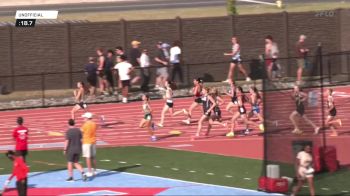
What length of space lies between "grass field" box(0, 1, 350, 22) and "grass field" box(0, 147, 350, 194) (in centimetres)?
2234

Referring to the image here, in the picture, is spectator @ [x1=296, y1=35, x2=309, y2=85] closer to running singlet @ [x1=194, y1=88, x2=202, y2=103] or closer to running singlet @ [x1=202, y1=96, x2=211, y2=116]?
running singlet @ [x1=194, y1=88, x2=202, y2=103]

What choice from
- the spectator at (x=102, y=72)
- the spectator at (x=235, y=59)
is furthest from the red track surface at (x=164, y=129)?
the spectator at (x=235, y=59)

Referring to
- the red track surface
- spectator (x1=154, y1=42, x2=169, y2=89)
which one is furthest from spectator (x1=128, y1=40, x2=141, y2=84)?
the red track surface

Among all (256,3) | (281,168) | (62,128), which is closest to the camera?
(281,168)

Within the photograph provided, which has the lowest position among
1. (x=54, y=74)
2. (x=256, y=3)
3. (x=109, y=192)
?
(x=109, y=192)

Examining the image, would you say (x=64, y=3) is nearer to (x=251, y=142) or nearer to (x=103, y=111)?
(x=103, y=111)

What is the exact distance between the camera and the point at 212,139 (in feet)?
101

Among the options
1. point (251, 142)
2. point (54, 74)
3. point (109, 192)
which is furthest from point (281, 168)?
point (54, 74)

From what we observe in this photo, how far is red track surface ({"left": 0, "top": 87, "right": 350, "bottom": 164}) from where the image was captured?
83.2 ft

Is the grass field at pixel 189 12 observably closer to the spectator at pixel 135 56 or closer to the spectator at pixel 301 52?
the spectator at pixel 301 52

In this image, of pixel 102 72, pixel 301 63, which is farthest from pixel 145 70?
pixel 301 63

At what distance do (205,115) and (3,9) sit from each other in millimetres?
33882

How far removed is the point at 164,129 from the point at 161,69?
7.35 metres

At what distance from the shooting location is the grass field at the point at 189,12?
5122cm
